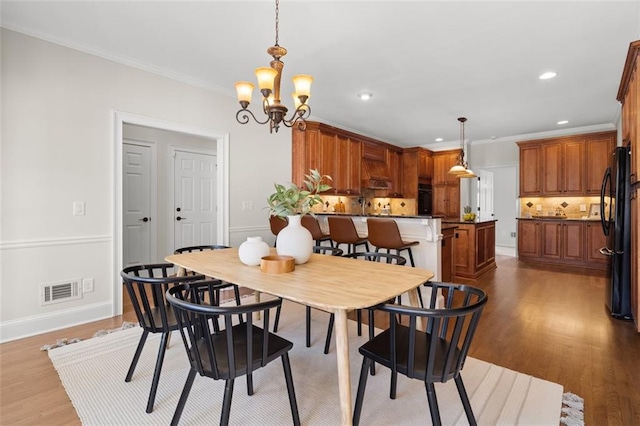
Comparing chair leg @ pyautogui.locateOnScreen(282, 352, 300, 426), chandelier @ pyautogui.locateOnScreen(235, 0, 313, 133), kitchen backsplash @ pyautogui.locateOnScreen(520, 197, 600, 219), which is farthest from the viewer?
kitchen backsplash @ pyautogui.locateOnScreen(520, 197, 600, 219)

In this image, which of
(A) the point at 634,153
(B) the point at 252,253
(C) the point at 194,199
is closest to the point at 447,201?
(A) the point at 634,153

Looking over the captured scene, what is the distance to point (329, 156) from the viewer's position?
217 inches

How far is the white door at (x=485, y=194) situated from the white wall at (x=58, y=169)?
22.2ft

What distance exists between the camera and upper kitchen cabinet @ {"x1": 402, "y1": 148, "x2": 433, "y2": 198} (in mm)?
7266

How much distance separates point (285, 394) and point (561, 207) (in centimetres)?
683

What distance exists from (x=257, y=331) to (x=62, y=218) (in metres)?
2.38

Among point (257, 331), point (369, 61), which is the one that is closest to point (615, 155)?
point (369, 61)

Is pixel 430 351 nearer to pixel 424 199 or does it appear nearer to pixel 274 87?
pixel 274 87

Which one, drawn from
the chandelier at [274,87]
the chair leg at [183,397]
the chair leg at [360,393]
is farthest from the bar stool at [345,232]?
the chair leg at [183,397]

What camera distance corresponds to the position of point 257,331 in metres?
1.73

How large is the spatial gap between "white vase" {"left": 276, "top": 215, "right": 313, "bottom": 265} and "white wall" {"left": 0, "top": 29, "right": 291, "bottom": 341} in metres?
2.13

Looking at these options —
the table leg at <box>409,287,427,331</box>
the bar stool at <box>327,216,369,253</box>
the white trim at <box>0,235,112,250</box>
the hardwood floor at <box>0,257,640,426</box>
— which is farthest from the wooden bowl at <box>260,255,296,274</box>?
the white trim at <box>0,235,112,250</box>

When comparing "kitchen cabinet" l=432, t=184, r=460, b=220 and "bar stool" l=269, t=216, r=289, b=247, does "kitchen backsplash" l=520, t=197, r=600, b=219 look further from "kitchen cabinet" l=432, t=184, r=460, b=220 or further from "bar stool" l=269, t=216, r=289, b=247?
"bar stool" l=269, t=216, r=289, b=247

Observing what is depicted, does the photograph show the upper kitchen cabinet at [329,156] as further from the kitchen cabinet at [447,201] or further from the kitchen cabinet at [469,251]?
the kitchen cabinet at [447,201]
